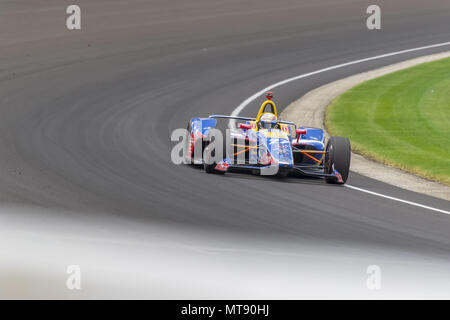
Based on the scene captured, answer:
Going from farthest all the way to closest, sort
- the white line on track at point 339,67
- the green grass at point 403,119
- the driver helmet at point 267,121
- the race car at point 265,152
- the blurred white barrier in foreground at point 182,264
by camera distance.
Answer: the green grass at point 403,119, the driver helmet at point 267,121, the race car at point 265,152, the white line on track at point 339,67, the blurred white barrier in foreground at point 182,264

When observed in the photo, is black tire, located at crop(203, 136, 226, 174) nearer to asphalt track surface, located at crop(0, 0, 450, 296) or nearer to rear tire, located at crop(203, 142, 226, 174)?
rear tire, located at crop(203, 142, 226, 174)

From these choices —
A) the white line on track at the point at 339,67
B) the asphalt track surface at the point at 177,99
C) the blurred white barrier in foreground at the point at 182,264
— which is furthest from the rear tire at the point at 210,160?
the blurred white barrier in foreground at the point at 182,264

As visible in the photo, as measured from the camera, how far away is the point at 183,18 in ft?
124

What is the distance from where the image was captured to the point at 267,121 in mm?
16156

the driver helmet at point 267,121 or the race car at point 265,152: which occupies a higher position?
the driver helmet at point 267,121

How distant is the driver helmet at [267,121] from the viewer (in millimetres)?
16156

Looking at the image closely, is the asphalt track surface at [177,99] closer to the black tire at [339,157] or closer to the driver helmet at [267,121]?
the black tire at [339,157]

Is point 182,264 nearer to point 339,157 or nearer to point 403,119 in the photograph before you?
point 339,157

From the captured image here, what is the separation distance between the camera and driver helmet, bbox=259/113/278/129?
16.2 metres

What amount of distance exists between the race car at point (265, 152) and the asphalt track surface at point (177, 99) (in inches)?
10.1

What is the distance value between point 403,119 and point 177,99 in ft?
21.8

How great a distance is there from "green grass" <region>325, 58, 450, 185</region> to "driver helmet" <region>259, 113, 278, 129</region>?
3.35m

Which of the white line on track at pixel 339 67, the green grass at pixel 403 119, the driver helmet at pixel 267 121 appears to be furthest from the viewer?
the green grass at pixel 403 119
